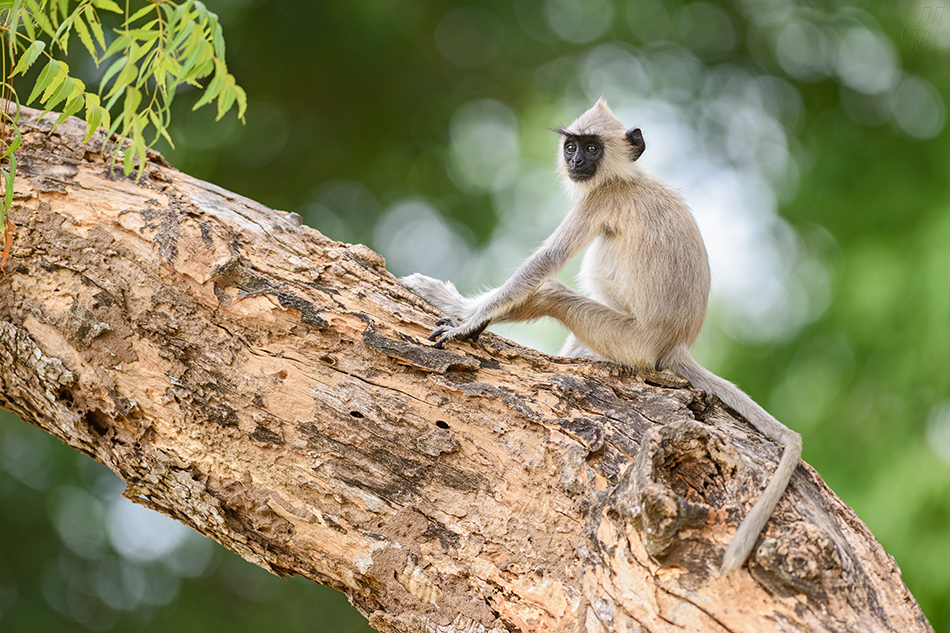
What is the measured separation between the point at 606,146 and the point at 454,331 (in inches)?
96.4

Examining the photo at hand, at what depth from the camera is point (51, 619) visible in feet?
34.3

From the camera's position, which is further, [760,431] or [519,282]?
[519,282]

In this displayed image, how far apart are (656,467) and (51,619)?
414 inches

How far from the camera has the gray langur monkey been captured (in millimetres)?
4820

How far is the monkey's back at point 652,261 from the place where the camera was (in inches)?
201

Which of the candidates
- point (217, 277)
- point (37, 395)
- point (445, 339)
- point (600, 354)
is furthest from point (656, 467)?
point (37, 395)

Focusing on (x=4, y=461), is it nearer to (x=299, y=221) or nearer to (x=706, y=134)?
(x=299, y=221)

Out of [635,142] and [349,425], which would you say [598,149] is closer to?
[635,142]

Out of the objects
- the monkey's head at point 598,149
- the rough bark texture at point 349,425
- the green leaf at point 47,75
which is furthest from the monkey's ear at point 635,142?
the green leaf at point 47,75

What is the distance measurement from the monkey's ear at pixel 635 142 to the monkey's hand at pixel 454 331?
2331 mm

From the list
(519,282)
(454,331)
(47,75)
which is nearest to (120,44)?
(47,75)

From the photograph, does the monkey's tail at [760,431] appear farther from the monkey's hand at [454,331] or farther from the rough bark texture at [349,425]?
the monkey's hand at [454,331]

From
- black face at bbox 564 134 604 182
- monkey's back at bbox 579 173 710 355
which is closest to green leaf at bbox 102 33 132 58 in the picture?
monkey's back at bbox 579 173 710 355

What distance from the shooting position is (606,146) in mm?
5844
